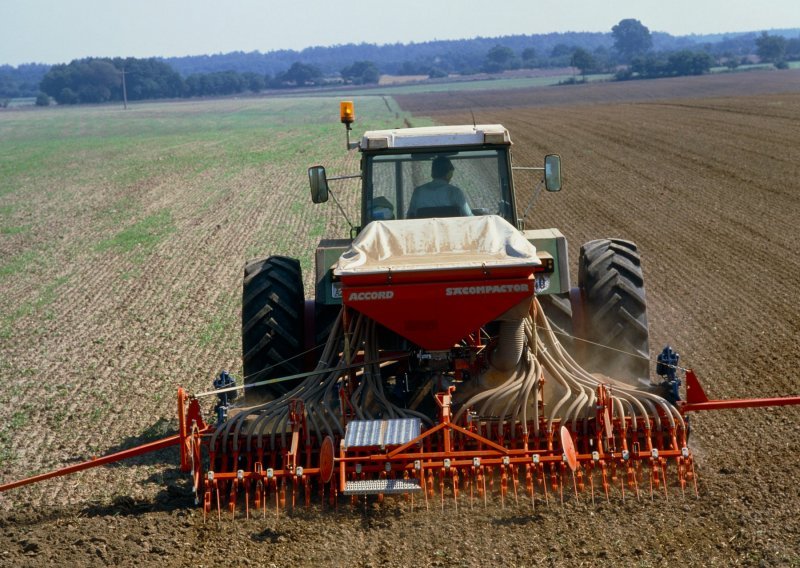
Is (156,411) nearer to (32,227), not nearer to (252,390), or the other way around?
(252,390)

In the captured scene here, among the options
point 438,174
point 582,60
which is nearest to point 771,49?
point 582,60

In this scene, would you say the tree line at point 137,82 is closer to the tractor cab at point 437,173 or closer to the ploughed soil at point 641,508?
the ploughed soil at point 641,508

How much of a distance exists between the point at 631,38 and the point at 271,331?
142m

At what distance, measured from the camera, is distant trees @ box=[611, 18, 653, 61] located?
14188cm

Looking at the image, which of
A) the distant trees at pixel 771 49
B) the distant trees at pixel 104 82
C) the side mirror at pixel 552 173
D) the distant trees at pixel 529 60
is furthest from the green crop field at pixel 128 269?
the distant trees at pixel 529 60

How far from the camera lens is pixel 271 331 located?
7.24 meters

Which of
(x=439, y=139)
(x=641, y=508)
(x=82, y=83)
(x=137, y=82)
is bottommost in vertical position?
(x=137, y=82)

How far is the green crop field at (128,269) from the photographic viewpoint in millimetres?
8734

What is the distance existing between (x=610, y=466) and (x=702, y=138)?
2281 centimetres

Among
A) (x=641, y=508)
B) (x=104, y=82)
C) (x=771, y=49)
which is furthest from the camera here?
(x=104, y=82)

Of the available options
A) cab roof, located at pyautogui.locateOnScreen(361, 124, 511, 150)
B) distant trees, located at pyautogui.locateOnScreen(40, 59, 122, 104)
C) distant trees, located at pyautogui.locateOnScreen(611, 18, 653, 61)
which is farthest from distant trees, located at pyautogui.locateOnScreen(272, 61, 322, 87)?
cab roof, located at pyautogui.locateOnScreen(361, 124, 511, 150)

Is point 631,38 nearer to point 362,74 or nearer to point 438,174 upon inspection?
point 362,74

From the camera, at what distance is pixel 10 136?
54.9 metres

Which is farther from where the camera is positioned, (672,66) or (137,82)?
(137,82)
